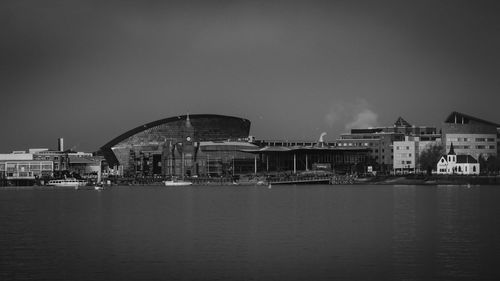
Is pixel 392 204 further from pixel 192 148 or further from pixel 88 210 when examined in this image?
pixel 192 148

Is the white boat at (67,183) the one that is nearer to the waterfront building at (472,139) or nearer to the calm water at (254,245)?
the waterfront building at (472,139)

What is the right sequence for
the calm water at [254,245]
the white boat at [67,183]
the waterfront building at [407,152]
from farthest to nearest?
the waterfront building at [407,152] → the white boat at [67,183] → the calm water at [254,245]

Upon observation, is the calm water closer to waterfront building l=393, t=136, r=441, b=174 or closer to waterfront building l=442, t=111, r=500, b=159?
waterfront building l=442, t=111, r=500, b=159

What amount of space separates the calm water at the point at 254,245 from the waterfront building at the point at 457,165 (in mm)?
91785

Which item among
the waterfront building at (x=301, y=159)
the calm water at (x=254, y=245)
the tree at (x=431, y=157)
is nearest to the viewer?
the calm water at (x=254, y=245)

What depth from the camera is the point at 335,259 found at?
129ft

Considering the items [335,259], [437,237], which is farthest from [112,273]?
[437,237]

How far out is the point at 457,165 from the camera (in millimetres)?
161375

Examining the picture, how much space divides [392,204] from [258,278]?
157 ft

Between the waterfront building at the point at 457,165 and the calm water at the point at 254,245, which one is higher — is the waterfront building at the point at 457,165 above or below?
above

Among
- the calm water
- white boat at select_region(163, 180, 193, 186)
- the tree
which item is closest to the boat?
white boat at select_region(163, 180, 193, 186)

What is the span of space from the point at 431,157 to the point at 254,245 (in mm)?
130723

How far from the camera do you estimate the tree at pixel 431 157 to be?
170 m

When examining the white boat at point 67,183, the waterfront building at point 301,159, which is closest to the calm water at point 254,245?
the white boat at point 67,183
